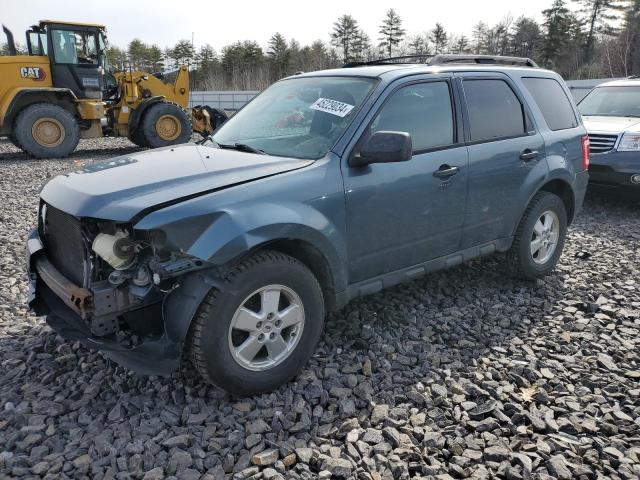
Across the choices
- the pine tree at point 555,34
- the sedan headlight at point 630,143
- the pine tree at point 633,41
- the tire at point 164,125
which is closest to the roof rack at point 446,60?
the sedan headlight at point 630,143

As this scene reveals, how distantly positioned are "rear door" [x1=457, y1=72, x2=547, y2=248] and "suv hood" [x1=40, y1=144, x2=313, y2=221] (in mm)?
1520

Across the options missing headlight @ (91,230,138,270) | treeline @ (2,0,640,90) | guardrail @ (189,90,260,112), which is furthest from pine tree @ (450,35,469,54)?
missing headlight @ (91,230,138,270)

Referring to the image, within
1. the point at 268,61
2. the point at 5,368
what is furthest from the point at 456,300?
the point at 268,61

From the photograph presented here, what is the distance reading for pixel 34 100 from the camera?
38.7 ft

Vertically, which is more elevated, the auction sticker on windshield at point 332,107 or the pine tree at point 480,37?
the pine tree at point 480,37

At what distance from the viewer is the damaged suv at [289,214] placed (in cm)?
270

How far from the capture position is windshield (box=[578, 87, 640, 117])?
8.48 m

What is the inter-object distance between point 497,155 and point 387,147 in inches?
55.3

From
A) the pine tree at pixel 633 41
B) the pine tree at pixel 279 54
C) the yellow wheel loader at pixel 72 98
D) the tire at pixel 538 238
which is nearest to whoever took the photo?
the tire at pixel 538 238

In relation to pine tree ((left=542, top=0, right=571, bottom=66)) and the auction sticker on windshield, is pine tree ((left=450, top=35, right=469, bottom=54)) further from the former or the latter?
the auction sticker on windshield

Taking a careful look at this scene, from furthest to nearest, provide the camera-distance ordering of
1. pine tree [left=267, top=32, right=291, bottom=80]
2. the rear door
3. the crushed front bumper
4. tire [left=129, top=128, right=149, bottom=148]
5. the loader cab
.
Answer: pine tree [left=267, top=32, right=291, bottom=80] < tire [left=129, top=128, right=149, bottom=148] < the loader cab < the rear door < the crushed front bumper

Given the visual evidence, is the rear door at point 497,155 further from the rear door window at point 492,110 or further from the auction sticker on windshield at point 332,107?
the auction sticker on windshield at point 332,107

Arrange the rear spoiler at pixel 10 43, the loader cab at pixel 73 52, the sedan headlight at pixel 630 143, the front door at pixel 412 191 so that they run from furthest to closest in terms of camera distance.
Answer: the rear spoiler at pixel 10 43 → the loader cab at pixel 73 52 → the sedan headlight at pixel 630 143 → the front door at pixel 412 191

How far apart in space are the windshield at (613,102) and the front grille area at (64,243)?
8571mm
